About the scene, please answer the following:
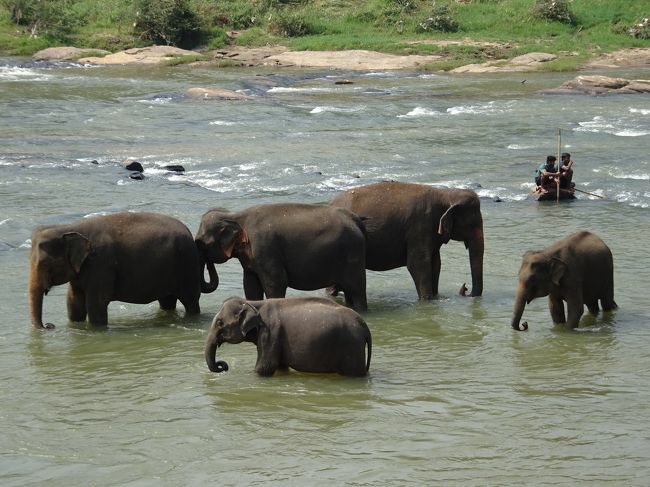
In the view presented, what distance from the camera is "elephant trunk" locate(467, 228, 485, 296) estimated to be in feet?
44.2

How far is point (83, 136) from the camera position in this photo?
28.7 meters

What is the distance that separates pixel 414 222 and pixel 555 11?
135 ft

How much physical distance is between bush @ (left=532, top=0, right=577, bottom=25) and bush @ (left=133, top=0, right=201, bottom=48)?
14.9 m

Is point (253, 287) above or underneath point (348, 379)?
above

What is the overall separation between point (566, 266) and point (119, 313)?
479 cm

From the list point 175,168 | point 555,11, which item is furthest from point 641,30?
point 175,168

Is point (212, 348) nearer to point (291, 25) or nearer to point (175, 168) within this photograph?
point (175, 168)

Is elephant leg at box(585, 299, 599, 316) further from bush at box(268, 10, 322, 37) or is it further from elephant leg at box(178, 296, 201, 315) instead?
bush at box(268, 10, 322, 37)

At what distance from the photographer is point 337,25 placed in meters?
53.9

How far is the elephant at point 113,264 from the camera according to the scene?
38.3 ft

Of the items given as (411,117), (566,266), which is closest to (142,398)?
(566,266)

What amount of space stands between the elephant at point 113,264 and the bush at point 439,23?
41423 millimetres

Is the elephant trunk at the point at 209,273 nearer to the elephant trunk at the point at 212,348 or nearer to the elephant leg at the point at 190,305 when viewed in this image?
the elephant leg at the point at 190,305

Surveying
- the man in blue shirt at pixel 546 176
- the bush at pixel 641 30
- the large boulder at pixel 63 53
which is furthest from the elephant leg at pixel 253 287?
the bush at pixel 641 30
